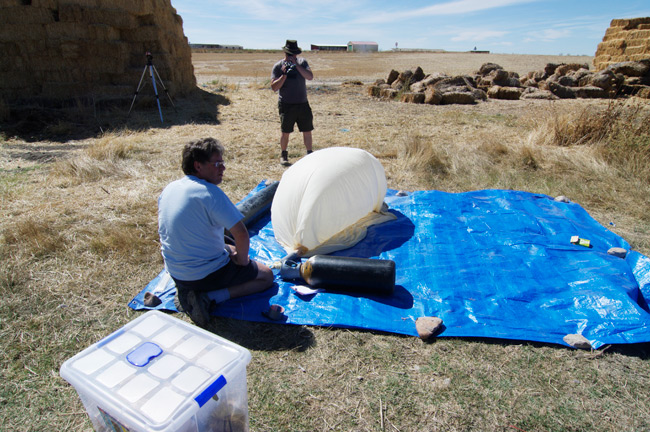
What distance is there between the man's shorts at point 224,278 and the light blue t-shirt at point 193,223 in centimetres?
5

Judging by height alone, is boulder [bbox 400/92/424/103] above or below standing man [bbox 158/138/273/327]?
above

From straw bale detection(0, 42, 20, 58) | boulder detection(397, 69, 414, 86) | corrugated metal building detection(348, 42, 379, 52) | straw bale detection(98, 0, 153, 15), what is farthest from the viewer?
corrugated metal building detection(348, 42, 379, 52)

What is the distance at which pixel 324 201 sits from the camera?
350 cm

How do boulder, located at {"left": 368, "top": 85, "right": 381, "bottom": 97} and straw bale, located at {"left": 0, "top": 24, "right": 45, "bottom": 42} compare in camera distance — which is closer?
straw bale, located at {"left": 0, "top": 24, "right": 45, "bottom": 42}

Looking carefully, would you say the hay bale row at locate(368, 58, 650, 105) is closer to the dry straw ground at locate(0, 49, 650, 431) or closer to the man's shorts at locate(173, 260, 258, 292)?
the dry straw ground at locate(0, 49, 650, 431)

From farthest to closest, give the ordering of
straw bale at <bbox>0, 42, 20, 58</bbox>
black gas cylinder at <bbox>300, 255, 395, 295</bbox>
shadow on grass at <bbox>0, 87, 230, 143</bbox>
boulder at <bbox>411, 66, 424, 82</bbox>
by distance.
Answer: boulder at <bbox>411, 66, 424, 82</bbox>, straw bale at <bbox>0, 42, 20, 58</bbox>, shadow on grass at <bbox>0, 87, 230, 143</bbox>, black gas cylinder at <bbox>300, 255, 395, 295</bbox>

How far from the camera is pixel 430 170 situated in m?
5.91

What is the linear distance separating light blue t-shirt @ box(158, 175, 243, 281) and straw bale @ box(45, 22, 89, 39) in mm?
9699

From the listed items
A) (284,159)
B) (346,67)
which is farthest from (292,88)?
(346,67)

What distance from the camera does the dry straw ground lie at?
215 centimetres

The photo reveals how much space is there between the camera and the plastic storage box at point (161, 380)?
1.46 metres

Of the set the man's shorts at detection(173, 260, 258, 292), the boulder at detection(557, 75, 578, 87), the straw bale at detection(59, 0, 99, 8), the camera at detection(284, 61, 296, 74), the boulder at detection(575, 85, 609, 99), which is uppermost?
the straw bale at detection(59, 0, 99, 8)

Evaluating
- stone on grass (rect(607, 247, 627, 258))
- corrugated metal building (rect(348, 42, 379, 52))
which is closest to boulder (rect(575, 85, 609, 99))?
stone on grass (rect(607, 247, 627, 258))

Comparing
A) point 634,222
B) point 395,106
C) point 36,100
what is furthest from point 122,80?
point 634,222
